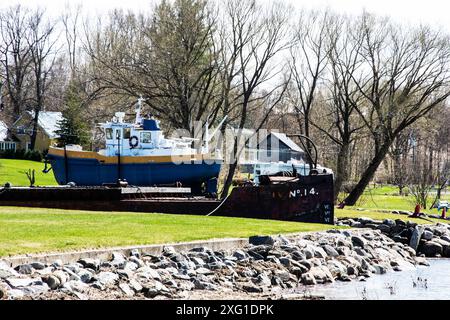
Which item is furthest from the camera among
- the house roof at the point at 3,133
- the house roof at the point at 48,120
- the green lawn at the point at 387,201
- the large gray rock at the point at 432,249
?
the house roof at the point at 3,133

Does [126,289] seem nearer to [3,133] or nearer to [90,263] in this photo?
[90,263]

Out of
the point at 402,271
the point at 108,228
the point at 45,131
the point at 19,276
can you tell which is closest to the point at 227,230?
the point at 108,228

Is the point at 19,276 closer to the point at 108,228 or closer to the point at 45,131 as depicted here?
the point at 108,228

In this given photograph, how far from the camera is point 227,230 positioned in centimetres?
2147

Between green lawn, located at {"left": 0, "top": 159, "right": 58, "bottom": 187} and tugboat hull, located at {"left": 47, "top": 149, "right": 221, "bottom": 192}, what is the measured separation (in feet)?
38.8

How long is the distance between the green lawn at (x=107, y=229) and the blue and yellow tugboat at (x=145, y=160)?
1240cm

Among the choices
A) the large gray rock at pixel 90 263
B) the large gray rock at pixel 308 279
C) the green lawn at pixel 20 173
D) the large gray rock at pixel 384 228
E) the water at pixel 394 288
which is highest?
the green lawn at pixel 20 173

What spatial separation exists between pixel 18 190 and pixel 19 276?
16.3 metres

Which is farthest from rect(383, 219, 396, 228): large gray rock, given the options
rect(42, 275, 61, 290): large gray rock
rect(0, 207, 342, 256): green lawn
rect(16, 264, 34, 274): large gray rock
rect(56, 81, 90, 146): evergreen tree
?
rect(56, 81, 90, 146): evergreen tree

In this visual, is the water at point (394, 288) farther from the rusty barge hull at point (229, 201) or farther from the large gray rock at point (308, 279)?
the rusty barge hull at point (229, 201)

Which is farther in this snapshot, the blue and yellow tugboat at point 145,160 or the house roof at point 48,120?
the house roof at point 48,120

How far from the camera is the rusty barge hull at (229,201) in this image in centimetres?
2802

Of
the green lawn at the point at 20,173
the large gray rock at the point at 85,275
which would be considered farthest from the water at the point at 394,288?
the green lawn at the point at 20,173

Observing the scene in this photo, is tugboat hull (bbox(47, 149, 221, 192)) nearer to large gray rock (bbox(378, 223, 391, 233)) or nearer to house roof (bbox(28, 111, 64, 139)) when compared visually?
large gray rock (bbox(378, 223, 391, 233))
